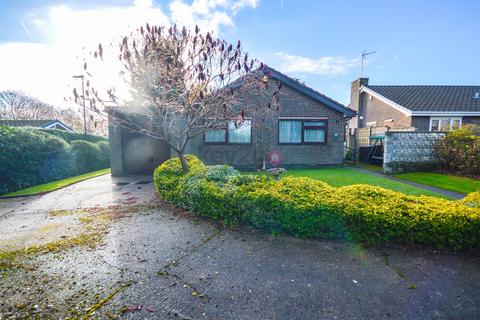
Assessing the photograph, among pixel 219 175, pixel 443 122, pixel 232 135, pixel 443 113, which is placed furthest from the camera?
pixel 443 122

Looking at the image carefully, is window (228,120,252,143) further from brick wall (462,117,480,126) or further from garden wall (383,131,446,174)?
brick wall (462,117,480,126)

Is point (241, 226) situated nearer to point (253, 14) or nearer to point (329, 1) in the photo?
point (253, 14)

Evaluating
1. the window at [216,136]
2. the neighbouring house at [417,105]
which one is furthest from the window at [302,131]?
the neighbouring house at [417,105]

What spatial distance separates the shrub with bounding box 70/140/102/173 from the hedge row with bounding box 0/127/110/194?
0.13 meters

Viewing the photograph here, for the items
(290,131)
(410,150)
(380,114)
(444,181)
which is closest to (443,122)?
(380,114)

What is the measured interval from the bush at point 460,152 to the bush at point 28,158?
660 inches

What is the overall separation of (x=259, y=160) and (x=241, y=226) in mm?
7757

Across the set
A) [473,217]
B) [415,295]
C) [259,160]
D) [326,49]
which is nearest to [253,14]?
[326,49]

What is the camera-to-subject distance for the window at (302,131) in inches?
475

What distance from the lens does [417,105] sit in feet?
53.2

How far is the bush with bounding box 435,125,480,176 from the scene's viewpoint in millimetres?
8211

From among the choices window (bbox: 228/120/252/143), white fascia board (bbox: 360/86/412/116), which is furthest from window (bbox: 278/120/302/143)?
white fascia board (bbox: 360/86/412/116)

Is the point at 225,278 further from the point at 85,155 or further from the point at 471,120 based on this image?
the point at 471,120

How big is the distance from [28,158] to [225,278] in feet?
33.3
